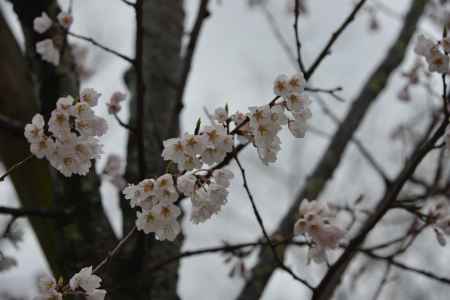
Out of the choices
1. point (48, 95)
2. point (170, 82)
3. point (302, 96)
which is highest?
point (170, 82)

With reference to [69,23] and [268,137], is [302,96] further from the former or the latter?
[69,23]

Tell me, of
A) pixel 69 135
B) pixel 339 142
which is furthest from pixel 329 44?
pixel 339 142

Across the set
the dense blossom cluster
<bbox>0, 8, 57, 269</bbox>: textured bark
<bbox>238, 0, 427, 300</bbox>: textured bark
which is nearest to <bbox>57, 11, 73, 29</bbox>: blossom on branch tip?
<bbox>0, 8, 57, 269</bbox>: textured bark

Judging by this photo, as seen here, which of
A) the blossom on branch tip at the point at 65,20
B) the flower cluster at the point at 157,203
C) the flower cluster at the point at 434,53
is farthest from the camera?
the blossom on branch tip at the point at 65,20

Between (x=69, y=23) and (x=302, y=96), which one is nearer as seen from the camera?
(x=302, y=96)

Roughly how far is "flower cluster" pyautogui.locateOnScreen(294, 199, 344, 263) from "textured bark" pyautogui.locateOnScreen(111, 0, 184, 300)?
52 centimetres

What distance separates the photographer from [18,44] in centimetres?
221

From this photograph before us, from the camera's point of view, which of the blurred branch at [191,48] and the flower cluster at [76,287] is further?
the blurred branch at [191,48]

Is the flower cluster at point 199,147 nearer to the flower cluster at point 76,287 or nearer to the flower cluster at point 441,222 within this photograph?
the flower cluster at point 76,287

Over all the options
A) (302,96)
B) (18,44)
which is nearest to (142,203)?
(302,96)

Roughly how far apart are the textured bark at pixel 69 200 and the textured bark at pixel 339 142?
71 centimetres

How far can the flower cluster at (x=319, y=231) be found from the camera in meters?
1.32

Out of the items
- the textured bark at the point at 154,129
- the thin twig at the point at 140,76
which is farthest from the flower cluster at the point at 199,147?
the textured bark at the point at 154,129

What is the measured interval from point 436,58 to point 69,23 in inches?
45.0
